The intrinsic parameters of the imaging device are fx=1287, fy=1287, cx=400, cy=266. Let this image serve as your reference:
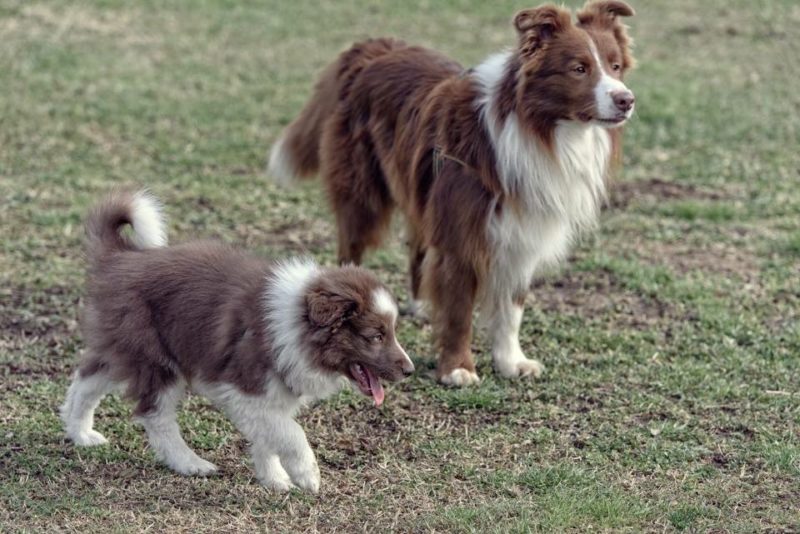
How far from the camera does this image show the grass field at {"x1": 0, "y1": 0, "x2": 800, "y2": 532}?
507cm

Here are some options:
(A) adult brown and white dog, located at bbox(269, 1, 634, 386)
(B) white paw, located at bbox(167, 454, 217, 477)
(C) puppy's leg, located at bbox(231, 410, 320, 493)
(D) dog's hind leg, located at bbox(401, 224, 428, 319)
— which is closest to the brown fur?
(C) puppy's leg, located at bbox(231, 410, 320, 493)

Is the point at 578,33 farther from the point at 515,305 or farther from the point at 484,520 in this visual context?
the point at 484,520

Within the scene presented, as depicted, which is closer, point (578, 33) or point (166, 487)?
point (166, 487)

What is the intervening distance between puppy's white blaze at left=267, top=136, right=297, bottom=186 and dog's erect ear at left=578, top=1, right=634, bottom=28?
2153 millimetres

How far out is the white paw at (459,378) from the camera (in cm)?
625

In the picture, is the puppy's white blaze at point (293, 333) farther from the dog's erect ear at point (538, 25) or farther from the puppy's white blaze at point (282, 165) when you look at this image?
the puppy's white blaze at point (282, 165)

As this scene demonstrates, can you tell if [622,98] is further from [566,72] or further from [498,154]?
[498,154]

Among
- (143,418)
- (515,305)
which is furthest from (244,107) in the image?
(143,418)

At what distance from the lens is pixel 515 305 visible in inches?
252

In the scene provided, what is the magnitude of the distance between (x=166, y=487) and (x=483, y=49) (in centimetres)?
843

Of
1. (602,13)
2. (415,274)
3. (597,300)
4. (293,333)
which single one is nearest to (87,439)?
(293,333)

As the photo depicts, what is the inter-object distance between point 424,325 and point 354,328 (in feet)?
7.13

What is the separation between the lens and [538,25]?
5.80 metres

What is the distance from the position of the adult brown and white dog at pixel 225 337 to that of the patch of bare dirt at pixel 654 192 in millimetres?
4316
